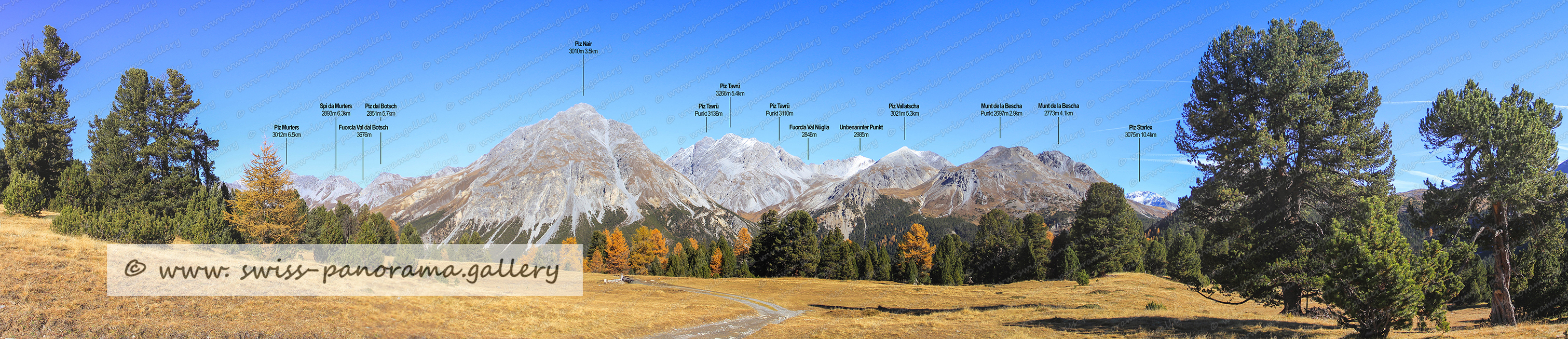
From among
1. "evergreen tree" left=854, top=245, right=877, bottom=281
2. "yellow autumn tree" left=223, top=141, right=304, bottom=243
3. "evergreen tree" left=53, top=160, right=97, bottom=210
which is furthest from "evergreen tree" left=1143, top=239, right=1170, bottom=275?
"evergreen tree" left=53, top=160, right=97, bottom=210

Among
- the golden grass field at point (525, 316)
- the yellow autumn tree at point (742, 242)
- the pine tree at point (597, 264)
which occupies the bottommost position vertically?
the pine tree at point (597, 264)

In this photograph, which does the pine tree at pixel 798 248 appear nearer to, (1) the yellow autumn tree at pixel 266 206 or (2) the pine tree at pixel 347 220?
(1) the yellow autumn tree at pixel 266 206

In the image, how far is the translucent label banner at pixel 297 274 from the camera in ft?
80.6

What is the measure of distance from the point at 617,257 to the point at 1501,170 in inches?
3400

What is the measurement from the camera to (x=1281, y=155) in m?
25.2

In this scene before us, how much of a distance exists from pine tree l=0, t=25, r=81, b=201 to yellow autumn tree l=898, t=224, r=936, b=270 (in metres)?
86.8

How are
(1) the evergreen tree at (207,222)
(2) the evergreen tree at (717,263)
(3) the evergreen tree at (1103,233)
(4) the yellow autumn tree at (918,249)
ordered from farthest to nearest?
(4) the yellow autumn tree at (918,249) < (2) the evergreen tree at (717,263) < (3) the evergreen tree at (1103,233) < (1) the evergreen tree at (207,222)

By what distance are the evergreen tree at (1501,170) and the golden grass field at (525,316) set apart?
13.5 ft

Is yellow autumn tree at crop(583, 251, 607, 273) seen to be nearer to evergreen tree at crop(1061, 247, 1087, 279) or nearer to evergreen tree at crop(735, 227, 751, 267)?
evergreen tree at crop(735, 227, 751, 267)

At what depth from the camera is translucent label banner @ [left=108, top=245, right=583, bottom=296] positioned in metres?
24.6

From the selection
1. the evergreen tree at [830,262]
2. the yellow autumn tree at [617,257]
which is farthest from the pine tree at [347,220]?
the evergreen tree at [830,262]

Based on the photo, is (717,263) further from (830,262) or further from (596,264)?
(596,264)

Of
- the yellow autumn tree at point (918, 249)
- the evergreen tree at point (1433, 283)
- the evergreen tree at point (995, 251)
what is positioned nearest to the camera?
the evergreen tree at point (1433, 283)

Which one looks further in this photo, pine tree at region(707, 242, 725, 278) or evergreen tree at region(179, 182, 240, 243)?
pine tree at region(707, 242, 725, 278)
